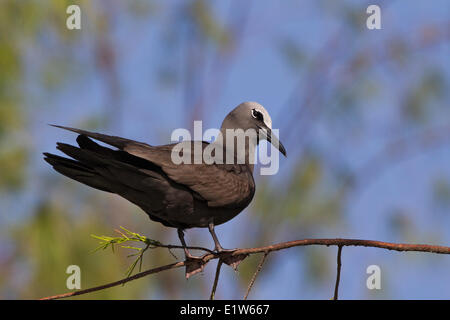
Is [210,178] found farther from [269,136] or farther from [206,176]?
[269,136]

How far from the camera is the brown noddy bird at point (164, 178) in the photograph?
13.2ft

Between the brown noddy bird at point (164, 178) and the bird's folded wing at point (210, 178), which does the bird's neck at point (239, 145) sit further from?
the bird's folded wing at point (210, 178)

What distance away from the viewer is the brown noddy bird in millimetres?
4020

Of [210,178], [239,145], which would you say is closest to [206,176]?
[210,178]

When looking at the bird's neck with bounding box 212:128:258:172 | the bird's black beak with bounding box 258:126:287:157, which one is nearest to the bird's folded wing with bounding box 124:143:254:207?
the bird's neck with bounding box 212:128:258:172

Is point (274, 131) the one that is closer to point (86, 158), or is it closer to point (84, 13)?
point (86, 158)

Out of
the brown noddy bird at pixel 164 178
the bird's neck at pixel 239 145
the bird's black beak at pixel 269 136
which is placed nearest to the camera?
the brown noddy bird at pixel 164 178

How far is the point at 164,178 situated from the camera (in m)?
4.37

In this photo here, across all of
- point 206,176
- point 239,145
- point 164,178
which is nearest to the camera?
point 164,178

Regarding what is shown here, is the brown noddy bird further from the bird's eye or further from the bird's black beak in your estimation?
the bird's eye

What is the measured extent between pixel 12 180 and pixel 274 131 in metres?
5.51

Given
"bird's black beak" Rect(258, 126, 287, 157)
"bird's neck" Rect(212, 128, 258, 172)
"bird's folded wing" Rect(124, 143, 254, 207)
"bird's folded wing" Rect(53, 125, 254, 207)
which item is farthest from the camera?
"bird's black beak" Rect(258, 126, 287, 157)

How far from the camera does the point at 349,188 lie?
12.6m

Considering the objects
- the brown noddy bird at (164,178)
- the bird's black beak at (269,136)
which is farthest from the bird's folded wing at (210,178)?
the bird's black beak at (269,136)
